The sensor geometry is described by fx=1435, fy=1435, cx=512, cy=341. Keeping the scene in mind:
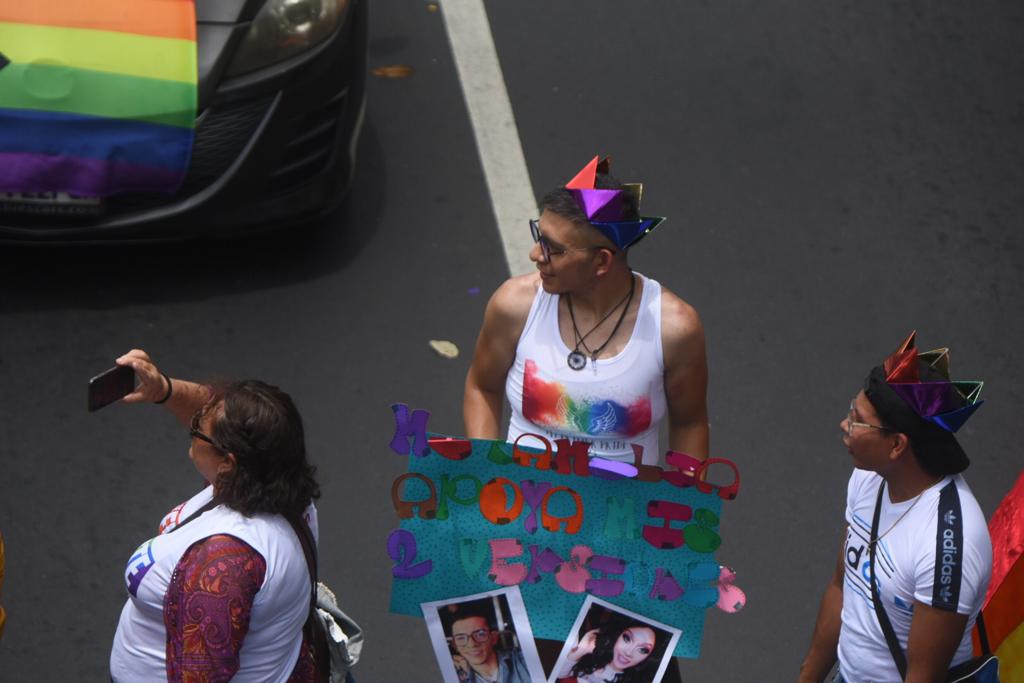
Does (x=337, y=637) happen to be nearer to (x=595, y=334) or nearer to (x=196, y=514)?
(x=196, y=514)

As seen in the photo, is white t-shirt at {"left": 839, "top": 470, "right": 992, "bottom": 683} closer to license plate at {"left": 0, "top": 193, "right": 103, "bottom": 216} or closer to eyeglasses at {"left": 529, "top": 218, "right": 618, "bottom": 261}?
eyeglasses at {"left": 529, "top": 218, "right": 618, "bottom": 261}

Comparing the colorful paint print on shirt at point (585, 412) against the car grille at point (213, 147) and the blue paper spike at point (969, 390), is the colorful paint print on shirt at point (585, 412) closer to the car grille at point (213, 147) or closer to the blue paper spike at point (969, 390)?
the blue paper spike at point (969, 390)

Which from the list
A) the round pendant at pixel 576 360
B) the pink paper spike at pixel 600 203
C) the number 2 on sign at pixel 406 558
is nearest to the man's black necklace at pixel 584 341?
the round pendant at pixel 576 360

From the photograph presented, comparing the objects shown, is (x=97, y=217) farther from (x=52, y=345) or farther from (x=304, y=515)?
(x=304, y=515)

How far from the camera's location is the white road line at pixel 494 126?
6.69 meters

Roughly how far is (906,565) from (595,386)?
3.10 ft

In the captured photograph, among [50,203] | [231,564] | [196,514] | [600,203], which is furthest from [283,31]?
[231,564]

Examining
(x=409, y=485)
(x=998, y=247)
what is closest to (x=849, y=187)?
(x=998, y=247)

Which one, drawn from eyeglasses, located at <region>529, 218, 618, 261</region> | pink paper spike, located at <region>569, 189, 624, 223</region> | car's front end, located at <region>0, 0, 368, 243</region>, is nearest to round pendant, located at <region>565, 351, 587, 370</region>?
eyeglasses, located at <region>529, 218, 618, 261</region>

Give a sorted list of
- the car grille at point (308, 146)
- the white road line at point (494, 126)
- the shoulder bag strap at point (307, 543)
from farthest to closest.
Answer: the white road line at point (494, 126) < the car grille at point (308, 146) < the shoulder bag strap at point (307, 543)

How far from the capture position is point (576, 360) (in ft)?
13.0

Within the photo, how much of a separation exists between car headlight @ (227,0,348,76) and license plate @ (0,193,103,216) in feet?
2.54

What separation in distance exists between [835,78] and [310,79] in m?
3.27

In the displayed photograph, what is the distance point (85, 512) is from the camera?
5.28m
